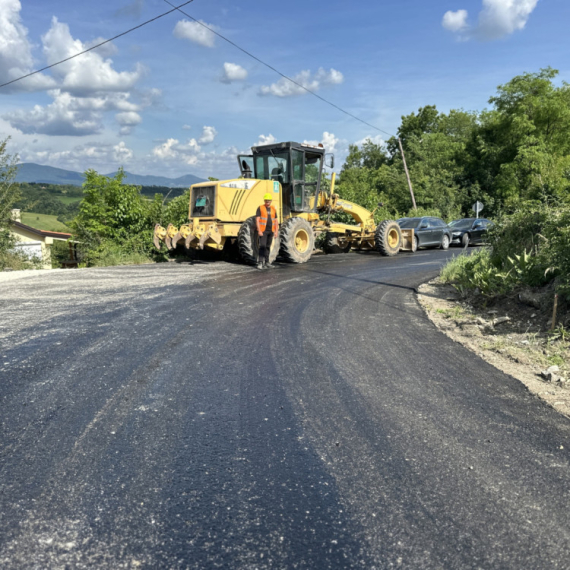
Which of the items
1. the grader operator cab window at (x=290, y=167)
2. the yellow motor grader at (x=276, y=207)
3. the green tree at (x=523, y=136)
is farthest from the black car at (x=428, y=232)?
the green tree at (x=523, y=136)

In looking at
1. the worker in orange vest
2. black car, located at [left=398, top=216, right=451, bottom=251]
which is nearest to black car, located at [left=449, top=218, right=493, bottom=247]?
black car, located at [left=398, top=216, right=451, bottom=251]

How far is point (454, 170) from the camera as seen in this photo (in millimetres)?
45812

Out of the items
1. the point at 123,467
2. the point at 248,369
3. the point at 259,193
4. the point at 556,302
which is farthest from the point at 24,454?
the point at 259,193

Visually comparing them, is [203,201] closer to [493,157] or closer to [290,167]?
[290,167]

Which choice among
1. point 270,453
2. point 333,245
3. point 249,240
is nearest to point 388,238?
point 333,245

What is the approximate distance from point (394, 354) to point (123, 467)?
3.42 metres

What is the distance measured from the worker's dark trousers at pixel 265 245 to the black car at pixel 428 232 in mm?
8623

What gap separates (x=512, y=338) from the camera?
6.46 m

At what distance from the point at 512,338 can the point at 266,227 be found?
843 cm

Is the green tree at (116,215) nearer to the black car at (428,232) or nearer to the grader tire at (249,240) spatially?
the grader tire at (249,240)

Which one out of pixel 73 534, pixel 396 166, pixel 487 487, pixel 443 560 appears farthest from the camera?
pixel 396 166

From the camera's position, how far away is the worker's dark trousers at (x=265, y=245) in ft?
45.6

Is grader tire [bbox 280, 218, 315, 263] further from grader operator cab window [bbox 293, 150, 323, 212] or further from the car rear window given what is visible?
the car rear window

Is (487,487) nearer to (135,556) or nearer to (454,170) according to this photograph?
(135,556)
